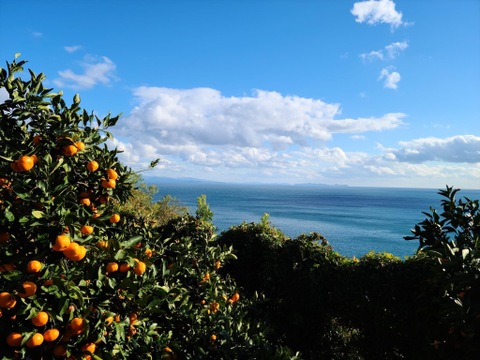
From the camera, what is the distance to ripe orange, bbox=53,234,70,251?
1.94m

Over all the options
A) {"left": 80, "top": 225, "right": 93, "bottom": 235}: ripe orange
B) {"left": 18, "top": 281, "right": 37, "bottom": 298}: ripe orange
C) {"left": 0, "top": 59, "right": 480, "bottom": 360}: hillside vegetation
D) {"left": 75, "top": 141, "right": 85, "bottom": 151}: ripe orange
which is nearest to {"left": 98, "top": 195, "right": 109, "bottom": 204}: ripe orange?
{"left": 0, "top": 59, "right": 480, "bottom": 360}: hillside vegetation

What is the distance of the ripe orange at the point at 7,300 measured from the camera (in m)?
1.84

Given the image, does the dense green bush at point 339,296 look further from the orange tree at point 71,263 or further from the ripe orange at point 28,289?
the ripe orange at point 28,289

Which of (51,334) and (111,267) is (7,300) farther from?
(111,267)

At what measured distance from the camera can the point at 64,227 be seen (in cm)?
204

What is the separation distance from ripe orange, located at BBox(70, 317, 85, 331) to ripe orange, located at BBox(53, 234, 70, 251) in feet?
1.59

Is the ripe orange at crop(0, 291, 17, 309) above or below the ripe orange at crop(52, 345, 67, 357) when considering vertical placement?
above

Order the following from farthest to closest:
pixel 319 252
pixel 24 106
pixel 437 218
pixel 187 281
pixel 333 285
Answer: pixel 319 252 < pixel 333 285 < pixel 437 218 < pixel 187 281 < pixel 24 106

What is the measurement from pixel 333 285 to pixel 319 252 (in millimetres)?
716

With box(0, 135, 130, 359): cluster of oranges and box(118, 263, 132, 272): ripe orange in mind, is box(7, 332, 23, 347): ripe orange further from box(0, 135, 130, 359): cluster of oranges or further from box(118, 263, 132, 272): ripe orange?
box(118, 263, 132, 272): ripe orange

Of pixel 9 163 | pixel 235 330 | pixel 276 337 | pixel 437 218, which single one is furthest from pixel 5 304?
pixel 276 337

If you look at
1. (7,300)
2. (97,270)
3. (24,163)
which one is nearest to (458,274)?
(97,270)

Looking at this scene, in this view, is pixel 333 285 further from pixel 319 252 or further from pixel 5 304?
pixel 5 304

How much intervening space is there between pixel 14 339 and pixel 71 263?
1.78 feet
